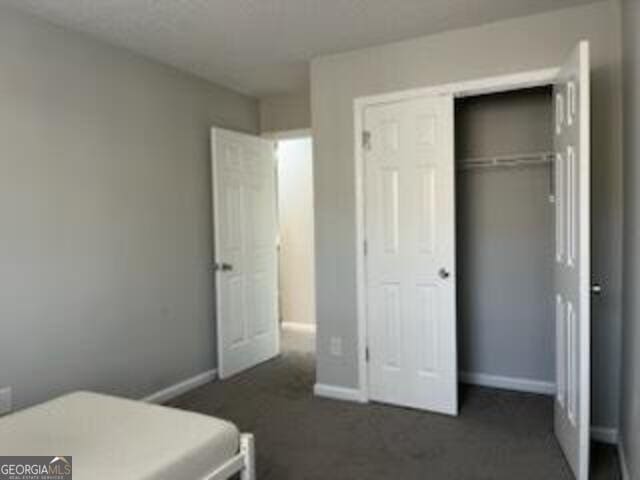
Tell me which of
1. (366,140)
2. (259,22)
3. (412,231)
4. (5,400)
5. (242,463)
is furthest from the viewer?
(366,140)

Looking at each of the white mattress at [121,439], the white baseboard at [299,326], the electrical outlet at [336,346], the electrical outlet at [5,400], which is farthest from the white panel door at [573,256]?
the white baseboard at [299,326]

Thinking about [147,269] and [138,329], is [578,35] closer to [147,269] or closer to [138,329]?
[147,269]

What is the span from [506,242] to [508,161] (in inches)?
24.0

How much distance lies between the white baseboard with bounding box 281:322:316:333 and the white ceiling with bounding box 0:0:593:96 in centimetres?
327

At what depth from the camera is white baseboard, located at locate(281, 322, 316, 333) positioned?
235 inches

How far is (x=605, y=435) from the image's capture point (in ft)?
9.43

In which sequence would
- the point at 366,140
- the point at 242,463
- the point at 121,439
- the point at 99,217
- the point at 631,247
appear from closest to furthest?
the point at 121,439
the point at 242,463
the point at 631,247
the point at 99,217
the point at 366,140

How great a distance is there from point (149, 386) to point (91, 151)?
167cm

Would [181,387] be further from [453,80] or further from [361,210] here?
[453,80]

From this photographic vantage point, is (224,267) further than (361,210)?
Yes

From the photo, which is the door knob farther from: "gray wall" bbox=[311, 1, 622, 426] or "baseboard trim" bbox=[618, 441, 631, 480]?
"baseboard trim" bbox=[618, 441, 631, 480]

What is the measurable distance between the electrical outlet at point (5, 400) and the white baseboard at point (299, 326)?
11.7 ft

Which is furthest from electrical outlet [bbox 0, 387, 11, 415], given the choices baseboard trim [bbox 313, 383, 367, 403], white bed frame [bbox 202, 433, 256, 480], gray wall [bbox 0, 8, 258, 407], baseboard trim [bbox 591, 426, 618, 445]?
baseboard trim [bbox 591, 426, 618, 445]

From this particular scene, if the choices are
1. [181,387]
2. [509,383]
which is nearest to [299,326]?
[181,387]
